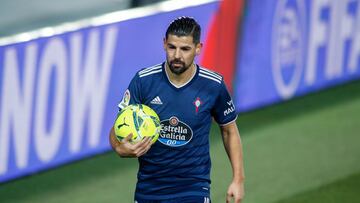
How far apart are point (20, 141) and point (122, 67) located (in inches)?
61.2

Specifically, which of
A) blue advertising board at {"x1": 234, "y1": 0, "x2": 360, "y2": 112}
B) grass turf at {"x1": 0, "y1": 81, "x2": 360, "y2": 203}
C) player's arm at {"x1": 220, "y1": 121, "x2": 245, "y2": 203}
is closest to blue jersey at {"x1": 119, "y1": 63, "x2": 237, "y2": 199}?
player's arm at {"x1": 220, "y1": 121, "x2": 245, "y2": 203}

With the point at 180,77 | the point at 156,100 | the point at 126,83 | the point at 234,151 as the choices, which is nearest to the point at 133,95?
the point at 156,100

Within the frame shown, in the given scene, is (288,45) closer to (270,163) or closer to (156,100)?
(270,163)

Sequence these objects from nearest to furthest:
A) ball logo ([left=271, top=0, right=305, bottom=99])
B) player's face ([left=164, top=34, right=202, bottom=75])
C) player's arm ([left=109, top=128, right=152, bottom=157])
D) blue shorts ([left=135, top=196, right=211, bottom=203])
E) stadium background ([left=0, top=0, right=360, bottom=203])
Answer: player's arm ([left=109, top=128, right=152, bottom=157]) → player's face ([left=164, top=34, right=202, bottom=75]) → blue shorts ([left=135, top=196, right=211, bottom=203]) → stadium background ([left=0, top=0, right=360, bottom=203]) → ball logo ([left=271, top=0, right=305, bottom=99])

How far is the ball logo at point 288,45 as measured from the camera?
42.1 ft

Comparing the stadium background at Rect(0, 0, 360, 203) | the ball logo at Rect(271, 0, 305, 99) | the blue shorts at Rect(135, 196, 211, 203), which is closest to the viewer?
Result: the blue shorts at Rect(135, 196, 211, 203)

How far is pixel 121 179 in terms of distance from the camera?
10547mm

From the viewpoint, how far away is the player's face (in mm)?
6938

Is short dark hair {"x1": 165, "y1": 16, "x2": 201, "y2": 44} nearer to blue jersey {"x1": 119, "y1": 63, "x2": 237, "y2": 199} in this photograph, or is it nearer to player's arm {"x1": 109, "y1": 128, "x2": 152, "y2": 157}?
blue jersey {"x1": 119, "y1": 63, "x2": 237, "y2": 199}

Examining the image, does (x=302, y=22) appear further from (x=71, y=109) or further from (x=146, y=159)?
(x=146, y=159)

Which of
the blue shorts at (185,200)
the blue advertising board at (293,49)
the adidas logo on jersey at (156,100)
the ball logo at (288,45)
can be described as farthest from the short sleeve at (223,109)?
the ball logo at (288,45)

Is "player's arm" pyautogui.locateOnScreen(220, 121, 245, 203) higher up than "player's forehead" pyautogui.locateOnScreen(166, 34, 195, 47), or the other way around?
"player's forehead" pyautogui.locateOnScreen(166, 34, 195, 47)

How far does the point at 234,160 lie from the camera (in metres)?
7.28

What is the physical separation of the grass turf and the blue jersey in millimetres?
2756
